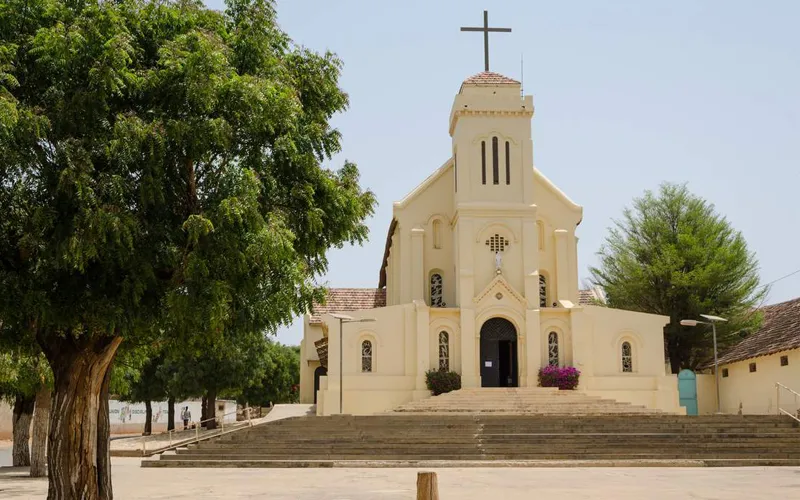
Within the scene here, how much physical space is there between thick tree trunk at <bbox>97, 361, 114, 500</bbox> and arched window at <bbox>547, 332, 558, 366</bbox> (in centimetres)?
2831

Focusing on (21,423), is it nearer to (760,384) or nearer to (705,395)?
(760,384)

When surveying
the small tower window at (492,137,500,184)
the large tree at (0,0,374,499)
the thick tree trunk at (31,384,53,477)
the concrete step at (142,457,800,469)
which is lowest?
the concrete step at (142,457,800,469)

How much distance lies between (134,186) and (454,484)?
401 inches

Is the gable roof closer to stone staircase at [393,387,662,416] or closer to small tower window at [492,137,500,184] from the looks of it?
stone staircase at [393,387,662,416]

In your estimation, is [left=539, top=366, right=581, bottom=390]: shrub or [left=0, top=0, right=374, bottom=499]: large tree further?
[left=539, top=366, right=581, bottom=390]: shrub

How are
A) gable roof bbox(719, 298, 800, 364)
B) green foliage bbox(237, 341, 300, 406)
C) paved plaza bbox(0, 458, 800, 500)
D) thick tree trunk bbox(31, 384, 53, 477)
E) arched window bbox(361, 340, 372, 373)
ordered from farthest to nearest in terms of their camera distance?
1. green foliage bbox(237, 341, 300, 406)
2. arched window bbox(361, 340, 372, 373)
3. gable roof bbox(719, 298, 800, 364)
4. thick tree trunk bbox(31, 384, 53, 477)
5. paved plaza bbox(0, 458, 800, 500)

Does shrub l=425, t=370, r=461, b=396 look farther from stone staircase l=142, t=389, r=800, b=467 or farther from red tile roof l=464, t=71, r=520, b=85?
red tile roof l=464, t=71, r=520, b=85

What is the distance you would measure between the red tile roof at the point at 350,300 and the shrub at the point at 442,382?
36.0ft

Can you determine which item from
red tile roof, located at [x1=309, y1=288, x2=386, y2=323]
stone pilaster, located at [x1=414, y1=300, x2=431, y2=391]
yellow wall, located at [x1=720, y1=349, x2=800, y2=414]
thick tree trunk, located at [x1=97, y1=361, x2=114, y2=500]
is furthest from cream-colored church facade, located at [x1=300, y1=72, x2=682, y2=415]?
thick tree trunk, located at [x1=97, y1=361, x2=114, y2=500]

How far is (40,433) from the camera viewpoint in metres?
23.1

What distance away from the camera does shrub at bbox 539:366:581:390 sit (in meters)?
39.0

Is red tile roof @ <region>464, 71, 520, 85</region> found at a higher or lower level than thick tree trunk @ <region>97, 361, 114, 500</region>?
higher

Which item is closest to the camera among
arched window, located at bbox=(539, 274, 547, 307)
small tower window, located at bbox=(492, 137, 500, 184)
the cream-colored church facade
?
the cream-colored church facade

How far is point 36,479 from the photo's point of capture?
22.2 m
